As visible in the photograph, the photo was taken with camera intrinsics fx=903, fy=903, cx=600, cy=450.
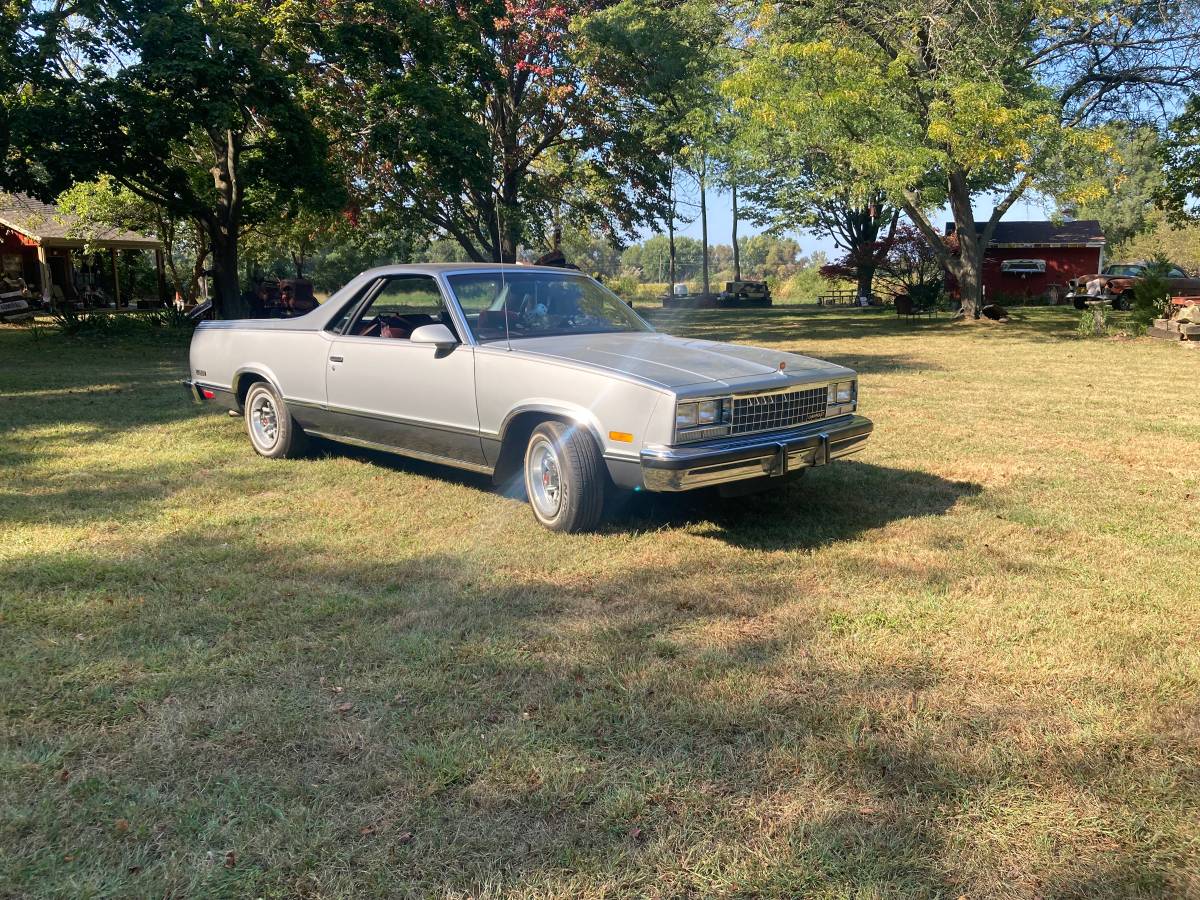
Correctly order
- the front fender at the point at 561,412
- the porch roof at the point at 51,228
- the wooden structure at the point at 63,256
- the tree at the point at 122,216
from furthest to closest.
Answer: the wooden structure at the point at 63,256 → the porch roof at the point at 51,228 → the tree at the point at 122,216 → the front fender at the point at 561,412

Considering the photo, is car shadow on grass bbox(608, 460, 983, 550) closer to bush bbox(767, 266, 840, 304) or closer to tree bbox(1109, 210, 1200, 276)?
bush bbox(767, 266, 840, 304)

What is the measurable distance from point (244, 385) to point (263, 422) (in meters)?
0.37

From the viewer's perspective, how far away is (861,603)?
13.4 feet

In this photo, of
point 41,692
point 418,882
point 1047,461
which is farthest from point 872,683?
point 1047,461

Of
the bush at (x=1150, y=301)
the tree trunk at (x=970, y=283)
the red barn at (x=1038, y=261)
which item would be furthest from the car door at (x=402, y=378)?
the red barn at (x=1038, y=261)

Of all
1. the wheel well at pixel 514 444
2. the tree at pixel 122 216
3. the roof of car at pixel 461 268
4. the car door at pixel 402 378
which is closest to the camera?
the wheel well at pixel 514 444

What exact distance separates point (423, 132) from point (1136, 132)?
17612 millimetres

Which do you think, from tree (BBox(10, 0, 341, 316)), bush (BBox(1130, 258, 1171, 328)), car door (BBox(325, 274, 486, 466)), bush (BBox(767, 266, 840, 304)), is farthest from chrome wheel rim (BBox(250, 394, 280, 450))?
bush (BBox(767, 266, 840, 304))

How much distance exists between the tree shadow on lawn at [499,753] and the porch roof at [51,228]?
27465mm

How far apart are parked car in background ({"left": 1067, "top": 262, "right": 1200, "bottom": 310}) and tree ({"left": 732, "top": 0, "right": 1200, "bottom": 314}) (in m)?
10.1

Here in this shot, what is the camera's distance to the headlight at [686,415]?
4520 millimetres

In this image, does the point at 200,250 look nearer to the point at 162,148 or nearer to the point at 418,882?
the point at 162,148

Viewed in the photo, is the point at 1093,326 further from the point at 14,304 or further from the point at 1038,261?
the point at 14,304

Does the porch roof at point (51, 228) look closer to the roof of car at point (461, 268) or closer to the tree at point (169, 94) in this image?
the tree at point (169, 94)
